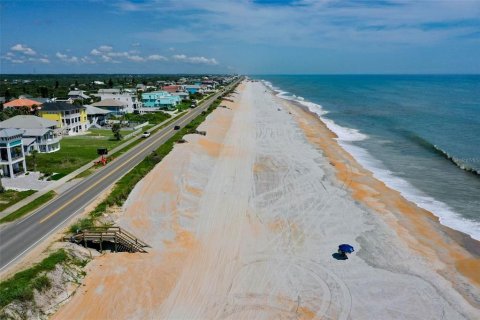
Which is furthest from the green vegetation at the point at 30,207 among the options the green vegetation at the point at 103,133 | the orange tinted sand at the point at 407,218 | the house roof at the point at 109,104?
the house roof at the point at 109,104

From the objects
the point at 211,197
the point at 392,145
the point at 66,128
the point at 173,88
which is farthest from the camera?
the point at 173,88

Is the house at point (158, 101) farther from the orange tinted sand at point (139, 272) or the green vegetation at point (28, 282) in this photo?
the green vegetation at point (28, 282)

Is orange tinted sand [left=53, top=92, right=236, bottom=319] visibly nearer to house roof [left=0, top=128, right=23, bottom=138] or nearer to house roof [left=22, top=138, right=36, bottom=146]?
house roof [left=0, top=128, right=23, bottom=138]

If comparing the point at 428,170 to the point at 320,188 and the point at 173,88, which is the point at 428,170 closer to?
the point at 320,188

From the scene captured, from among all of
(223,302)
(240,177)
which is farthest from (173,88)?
(223,302)

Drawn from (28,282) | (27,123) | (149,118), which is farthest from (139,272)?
(149,118)

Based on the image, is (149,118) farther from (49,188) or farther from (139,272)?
(139,272)

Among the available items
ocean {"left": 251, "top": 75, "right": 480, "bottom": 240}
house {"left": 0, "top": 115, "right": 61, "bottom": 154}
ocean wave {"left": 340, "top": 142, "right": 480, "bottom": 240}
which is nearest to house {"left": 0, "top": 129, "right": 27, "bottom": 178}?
house {"left": 0, "top": 115, "right": 61, "bottom": 154}
